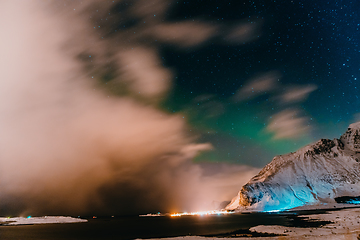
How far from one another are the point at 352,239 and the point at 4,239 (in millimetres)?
90950

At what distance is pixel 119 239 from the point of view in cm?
6000

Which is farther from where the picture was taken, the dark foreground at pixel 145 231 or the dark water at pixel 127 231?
the dark water at pixel 127 231

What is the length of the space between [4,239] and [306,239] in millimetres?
84434

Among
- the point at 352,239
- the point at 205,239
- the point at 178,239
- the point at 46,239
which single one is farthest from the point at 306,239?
the point at 46,239

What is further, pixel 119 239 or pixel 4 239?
pixel 4 239

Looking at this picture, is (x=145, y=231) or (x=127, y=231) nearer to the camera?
(x=145, y=231)

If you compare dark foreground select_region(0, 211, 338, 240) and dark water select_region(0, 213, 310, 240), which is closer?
dark foreground select_region(0, 211, 338, 240)

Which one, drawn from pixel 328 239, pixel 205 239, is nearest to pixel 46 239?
pixel 205 239

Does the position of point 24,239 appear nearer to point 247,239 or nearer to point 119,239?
point 119,239

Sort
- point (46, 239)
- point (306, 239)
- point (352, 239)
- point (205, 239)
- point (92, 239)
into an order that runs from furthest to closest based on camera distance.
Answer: point (46, 239), point (92, 239), point (205, 239), point (306, 239), point (352, 239)

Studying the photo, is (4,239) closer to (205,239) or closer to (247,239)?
(205,239)

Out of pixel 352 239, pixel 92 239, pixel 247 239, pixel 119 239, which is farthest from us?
pixel 92 239

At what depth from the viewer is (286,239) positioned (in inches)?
1599

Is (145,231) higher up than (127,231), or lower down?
lower down
